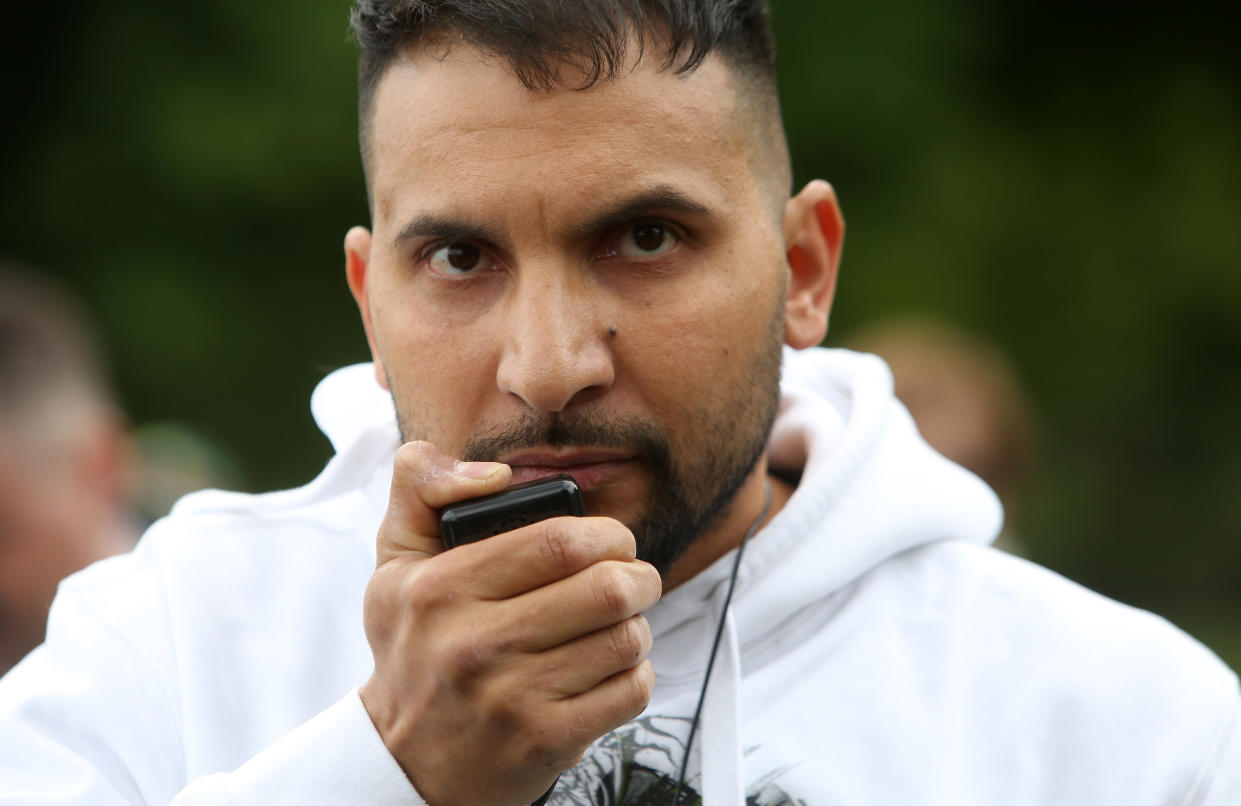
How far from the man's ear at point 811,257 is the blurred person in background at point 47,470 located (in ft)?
9.53

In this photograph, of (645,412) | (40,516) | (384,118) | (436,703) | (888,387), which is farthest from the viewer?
(40,516)

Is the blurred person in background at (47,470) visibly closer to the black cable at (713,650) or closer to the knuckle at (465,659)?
the black cable at (713,650)

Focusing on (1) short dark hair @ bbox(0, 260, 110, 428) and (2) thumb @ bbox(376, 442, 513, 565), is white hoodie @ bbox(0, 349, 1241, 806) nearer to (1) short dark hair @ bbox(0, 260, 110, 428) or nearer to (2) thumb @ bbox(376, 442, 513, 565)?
(2) thumb @ bbox(376, 442, 513, 565)

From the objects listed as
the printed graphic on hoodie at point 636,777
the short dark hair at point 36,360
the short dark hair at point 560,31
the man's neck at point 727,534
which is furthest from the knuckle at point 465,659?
the short dark hair at point 36,360

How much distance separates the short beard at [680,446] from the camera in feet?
6.90

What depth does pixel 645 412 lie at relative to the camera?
7.10ft

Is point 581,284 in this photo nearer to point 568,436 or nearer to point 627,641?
point 568,436

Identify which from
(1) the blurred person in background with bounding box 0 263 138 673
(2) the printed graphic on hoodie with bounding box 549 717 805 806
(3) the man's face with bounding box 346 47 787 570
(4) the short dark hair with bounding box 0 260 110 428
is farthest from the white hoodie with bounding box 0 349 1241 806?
(4) the short dark hair with bounding box 0 260 110 428

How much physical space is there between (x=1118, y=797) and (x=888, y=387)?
0.99 metres

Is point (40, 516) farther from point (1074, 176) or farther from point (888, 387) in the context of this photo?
point (1074, 176)

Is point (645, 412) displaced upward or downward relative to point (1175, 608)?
upward

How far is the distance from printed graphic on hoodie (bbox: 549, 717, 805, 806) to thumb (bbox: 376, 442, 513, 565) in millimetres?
614

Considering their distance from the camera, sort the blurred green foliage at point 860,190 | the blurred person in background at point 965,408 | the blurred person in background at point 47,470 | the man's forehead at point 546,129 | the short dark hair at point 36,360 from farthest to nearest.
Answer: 1. the blurred green foliage at point 860,190
2. the blurred person in background at point 965,408
3. the short dark hair at point 36,360
4. the blurred person in background at point 47,470
5. the man's forehead at point 546,129

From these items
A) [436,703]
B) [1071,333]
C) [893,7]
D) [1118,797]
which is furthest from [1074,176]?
[436,703]
